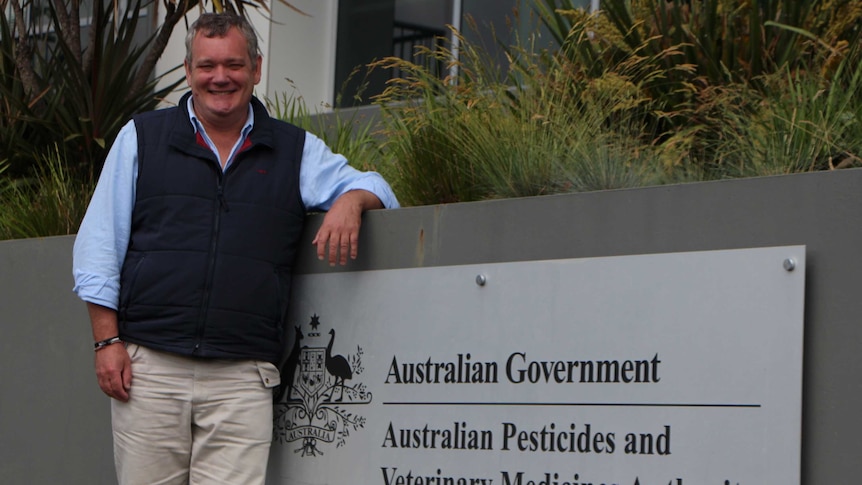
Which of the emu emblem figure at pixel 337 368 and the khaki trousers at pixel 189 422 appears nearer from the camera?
the khaki trousers at pixel 189 422

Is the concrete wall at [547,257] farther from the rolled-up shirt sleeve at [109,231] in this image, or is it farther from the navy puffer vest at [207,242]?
the rolled-up shirt sleeve at [109,231]

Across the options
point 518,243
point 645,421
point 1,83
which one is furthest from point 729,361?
point 1,83

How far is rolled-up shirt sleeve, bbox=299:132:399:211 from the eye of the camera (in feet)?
14.2

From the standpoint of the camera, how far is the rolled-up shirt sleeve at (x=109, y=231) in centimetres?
404

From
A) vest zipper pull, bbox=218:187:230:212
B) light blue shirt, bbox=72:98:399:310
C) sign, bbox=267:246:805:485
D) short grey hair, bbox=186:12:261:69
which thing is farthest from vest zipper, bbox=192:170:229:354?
sign, bbox=267:246:805:485

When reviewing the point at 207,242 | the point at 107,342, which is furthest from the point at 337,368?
the point at 107,342

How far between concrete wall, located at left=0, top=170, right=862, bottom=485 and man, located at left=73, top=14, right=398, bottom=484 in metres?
0.37

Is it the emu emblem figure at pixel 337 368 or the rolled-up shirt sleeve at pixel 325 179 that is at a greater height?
the rolled-up shirt sleeve at pixel 325 179

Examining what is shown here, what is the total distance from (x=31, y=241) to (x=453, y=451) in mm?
2559

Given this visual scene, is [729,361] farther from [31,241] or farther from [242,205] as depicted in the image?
[31,241]

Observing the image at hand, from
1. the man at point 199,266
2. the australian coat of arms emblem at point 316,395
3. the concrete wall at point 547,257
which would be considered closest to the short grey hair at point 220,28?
the man at point 199,266

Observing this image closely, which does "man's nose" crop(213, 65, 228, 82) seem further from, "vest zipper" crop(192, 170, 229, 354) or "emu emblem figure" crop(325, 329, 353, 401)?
"emu emblem figure" crop(325, 329, 353, 401)

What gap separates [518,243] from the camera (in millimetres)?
4066

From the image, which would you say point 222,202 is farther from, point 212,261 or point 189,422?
point 189,422
